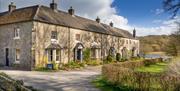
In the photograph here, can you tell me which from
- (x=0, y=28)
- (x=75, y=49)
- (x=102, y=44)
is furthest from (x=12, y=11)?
(x=102, y=44)

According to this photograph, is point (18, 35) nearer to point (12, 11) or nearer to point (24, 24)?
point (24, 24)

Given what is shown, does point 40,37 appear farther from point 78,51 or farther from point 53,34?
point 78,51

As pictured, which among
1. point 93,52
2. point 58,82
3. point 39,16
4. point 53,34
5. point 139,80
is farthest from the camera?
point 93,52

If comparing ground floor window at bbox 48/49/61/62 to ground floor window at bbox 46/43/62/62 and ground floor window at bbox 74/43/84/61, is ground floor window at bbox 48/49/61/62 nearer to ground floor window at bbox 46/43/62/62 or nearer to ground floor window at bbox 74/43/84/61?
ground floor window at bbox 46/43/62/62

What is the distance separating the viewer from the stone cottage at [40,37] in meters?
30.6

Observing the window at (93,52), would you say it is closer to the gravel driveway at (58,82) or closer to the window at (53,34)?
the window at (53,34)

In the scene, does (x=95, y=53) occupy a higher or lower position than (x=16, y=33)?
lower

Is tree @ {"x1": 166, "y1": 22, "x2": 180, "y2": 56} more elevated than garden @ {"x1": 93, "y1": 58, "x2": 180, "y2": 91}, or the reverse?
tree @ {"x1": 166, "y1": 22, "x2": 180, "y2": 56}

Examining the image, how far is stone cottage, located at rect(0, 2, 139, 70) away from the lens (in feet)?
100

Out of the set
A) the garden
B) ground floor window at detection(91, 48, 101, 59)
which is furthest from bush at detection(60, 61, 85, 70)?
the garden

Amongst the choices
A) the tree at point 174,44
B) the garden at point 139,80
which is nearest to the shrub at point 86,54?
the tree at point 174,44

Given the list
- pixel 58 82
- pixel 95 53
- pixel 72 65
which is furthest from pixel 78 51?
pixel 58 82

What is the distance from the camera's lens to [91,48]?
42375 mm

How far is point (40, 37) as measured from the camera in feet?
102
